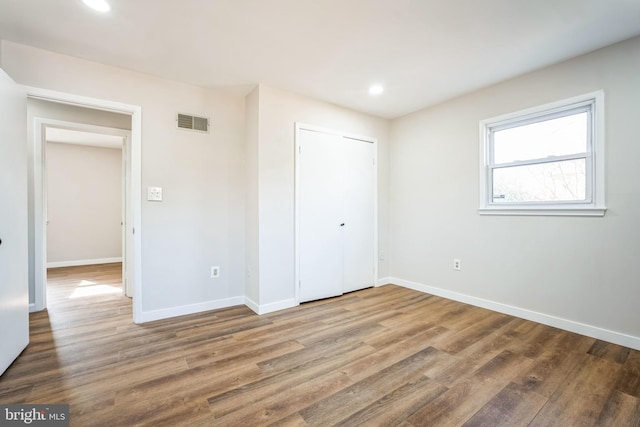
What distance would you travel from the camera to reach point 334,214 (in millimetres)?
3598

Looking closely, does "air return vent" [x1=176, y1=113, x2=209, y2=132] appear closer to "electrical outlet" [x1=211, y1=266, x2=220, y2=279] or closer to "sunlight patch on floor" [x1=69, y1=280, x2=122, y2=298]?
"electrical outlet" [x1=211, y1=266, x2=220, y2=279]

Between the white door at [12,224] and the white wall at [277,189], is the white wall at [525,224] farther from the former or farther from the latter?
the white door at [12,224]

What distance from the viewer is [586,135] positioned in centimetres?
250

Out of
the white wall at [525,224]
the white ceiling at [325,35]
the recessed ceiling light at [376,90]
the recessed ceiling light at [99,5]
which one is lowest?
the white wall at [525,224]

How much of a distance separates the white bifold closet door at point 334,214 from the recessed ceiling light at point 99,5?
6.30 feet

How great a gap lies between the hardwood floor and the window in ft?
3.96

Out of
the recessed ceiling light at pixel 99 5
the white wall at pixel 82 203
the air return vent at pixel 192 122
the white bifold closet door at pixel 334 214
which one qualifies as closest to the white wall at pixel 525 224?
the white bifold closet door at pixel 334 214

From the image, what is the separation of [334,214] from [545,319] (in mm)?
2459

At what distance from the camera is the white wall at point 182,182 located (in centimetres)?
259

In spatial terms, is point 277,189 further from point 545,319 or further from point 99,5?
point 545,319

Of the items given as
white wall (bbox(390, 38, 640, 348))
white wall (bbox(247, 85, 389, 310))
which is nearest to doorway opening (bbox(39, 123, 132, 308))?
white wall (bbox(247, 85, 389, 310))

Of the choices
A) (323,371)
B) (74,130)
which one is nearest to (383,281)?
(323,371)

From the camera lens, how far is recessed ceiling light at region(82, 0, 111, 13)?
1.80 meters

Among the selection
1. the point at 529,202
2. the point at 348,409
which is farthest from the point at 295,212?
the point at 529,202
